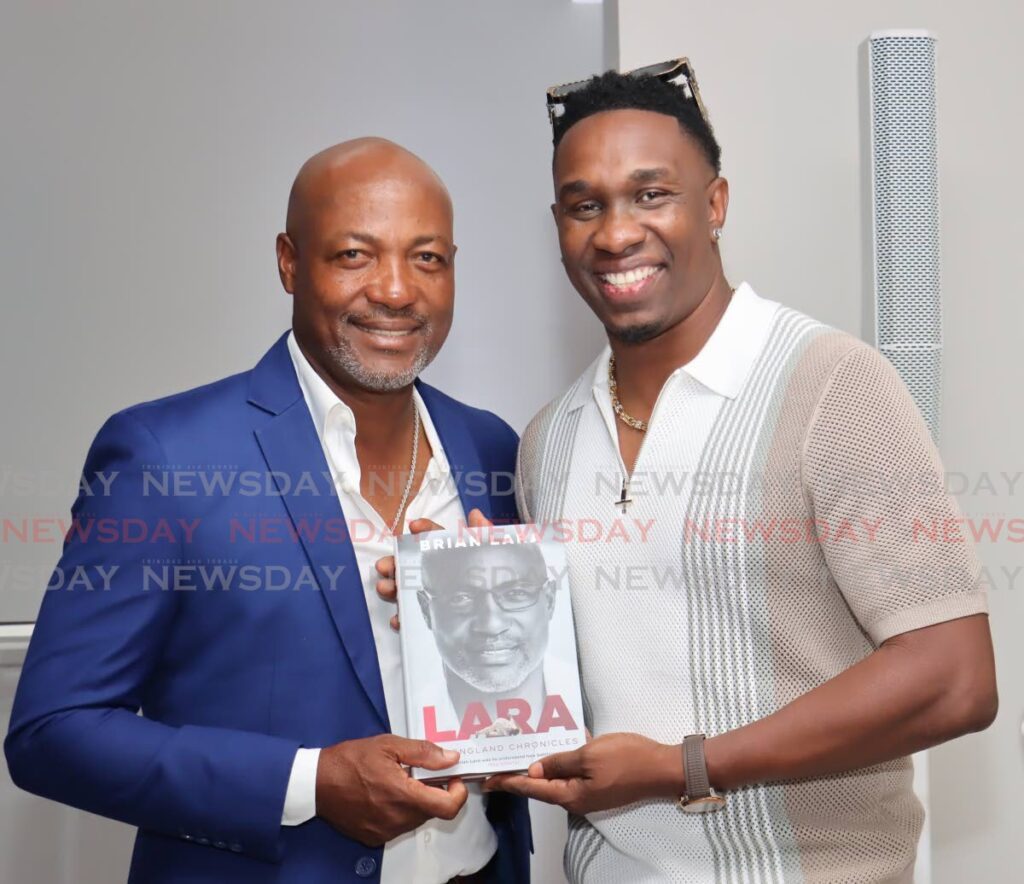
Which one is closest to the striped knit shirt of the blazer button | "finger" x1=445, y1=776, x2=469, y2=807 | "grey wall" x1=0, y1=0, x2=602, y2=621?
"finger" x1=445, y1=776, x2=469, y2=807

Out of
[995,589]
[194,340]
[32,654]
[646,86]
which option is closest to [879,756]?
[646,86]

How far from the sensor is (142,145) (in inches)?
132

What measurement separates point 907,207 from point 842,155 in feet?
1.39

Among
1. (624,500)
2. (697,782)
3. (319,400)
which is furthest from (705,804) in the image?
(319,400)

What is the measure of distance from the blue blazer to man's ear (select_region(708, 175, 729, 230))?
31.2 inches

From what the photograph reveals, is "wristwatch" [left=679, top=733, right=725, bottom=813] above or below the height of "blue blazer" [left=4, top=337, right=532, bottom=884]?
below

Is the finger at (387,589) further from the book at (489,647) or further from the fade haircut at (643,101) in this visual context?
the fade haircut at (643,101)

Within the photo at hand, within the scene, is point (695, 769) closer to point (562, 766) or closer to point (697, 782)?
point (697, 782)

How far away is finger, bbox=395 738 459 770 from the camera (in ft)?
5.95

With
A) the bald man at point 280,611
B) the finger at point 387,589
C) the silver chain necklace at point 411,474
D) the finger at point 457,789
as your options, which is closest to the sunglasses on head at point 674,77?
the bald man at point 280,611

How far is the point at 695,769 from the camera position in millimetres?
1740

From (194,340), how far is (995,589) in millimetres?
2306

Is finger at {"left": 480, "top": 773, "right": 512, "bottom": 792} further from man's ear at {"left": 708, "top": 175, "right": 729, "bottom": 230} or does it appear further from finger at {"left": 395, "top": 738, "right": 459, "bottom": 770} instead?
man's ear at {"left": 708, "top": 175, "right": 729, "bottom": 230}

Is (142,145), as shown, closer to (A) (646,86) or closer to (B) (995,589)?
(A) (646,86)
